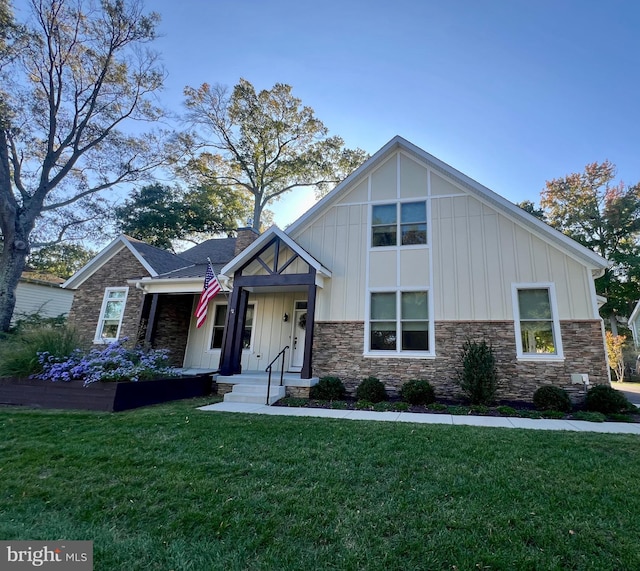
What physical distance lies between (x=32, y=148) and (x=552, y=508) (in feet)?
71.6

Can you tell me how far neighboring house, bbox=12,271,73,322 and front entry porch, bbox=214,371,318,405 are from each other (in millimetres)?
13683

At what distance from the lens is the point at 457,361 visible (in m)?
8.19

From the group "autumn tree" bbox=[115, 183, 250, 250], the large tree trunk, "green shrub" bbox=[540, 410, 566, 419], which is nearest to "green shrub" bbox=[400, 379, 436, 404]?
"green shrub" bbox=[540, 410, 566, 419]

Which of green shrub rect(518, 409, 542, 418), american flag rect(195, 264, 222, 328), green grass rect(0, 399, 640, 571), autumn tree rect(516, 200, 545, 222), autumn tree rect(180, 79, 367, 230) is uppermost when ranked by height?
autumn tree rect(180, 79, 367, 230)

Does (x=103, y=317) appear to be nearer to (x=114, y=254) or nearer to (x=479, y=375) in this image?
(x=114, y=254)

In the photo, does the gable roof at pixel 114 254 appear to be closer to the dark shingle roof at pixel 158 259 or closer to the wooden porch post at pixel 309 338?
the dark shingle roof at pixel 158 259

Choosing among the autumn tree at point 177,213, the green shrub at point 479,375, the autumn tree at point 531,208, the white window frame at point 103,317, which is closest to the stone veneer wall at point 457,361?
the green shrub at point 479,375

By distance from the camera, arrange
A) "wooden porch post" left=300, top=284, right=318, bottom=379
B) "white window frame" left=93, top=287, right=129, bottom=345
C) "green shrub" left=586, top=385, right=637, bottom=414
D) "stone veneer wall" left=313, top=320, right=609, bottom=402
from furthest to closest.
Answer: "white window frame" left=93, top=287, right=129, bottom=345 → "wooden porch post" left=300, top=284, right=318, bottom=379 → "stone veneer wall" left=313, top=320, right=609, bottom=402 → "green shrub" left=586, top=385, right=637, bottom=414

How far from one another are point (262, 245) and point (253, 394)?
422 centimetres

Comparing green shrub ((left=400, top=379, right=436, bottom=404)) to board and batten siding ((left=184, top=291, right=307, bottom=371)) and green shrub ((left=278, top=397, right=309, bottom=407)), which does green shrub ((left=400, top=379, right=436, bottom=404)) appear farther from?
board and batten siding ((left=184, top=291, right=307, bottom=371))

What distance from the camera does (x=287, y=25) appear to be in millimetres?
10531

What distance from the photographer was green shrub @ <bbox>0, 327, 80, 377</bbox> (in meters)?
7.60

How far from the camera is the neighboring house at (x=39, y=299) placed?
16859mm

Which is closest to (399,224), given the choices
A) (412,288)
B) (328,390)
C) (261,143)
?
(412,288)
